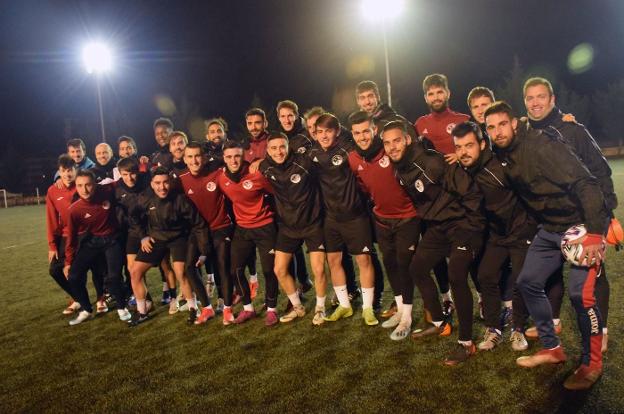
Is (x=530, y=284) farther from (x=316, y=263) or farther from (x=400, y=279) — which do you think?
(x=316, y=263)

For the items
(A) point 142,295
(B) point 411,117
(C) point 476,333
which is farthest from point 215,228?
(B) point 411,117

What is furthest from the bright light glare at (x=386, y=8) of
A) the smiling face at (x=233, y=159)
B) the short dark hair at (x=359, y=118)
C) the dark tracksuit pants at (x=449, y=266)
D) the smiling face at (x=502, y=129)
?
the smiling face at (x=502, y=129)

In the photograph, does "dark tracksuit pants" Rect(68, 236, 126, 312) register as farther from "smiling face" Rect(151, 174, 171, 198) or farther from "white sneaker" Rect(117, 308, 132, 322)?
"smiling face" Rect(151, 174, 171, 198)

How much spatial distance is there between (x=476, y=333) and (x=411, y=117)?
128ft

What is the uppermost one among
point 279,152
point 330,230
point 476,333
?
point 279,152

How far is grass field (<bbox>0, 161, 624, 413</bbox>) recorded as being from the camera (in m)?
3.33

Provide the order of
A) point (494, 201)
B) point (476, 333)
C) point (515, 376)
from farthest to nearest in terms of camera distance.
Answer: point (476, 333) → point (494, 201) → point (515, 376)

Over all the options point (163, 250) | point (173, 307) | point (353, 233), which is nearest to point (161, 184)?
point (163, 250)

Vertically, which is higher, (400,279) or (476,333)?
(400,279)

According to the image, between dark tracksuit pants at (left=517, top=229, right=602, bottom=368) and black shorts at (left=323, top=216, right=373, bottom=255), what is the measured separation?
172 cm

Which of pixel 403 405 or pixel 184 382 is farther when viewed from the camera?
pixel 184 382

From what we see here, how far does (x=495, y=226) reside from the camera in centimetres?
411

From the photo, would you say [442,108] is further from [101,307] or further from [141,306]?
[101,307]

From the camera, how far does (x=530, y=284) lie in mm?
3648
